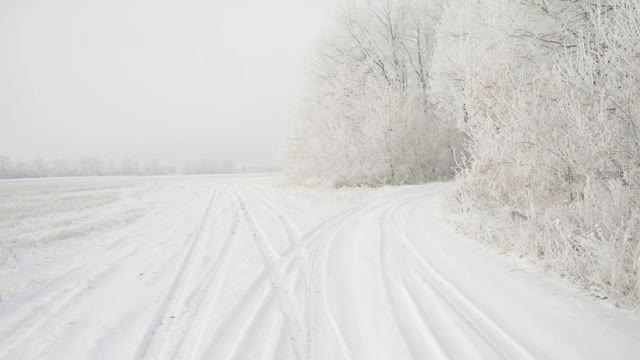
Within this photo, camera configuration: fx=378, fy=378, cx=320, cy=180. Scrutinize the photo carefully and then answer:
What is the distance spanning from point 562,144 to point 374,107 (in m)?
18.5

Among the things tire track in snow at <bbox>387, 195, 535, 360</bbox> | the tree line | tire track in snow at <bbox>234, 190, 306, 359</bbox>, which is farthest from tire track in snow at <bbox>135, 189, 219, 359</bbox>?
the tree line

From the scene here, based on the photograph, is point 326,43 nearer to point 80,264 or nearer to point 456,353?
point 80,264

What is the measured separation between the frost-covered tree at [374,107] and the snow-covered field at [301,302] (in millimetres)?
14977

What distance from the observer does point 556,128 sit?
7.14m

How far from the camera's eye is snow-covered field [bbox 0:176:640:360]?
397cm

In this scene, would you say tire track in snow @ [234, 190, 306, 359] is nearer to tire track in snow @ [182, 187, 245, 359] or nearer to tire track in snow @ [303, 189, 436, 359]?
tire track in snow @ [303, 189, 436, 359]

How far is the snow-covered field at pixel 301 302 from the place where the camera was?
3.97m

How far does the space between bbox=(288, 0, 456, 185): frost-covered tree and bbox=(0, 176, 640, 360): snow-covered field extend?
1498cm

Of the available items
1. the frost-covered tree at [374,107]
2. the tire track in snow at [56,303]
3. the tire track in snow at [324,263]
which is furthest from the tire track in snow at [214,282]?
the frost-covered tree at [374,107]

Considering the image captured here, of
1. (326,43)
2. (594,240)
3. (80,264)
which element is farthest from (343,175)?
(594,240)

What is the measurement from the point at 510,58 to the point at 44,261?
13.2 meters

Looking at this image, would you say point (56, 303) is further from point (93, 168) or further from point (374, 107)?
point (93, 168)

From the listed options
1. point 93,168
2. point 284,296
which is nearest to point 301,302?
point 284,296

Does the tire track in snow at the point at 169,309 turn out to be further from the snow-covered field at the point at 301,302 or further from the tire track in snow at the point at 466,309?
the tire track in snow at the point at 466,309
